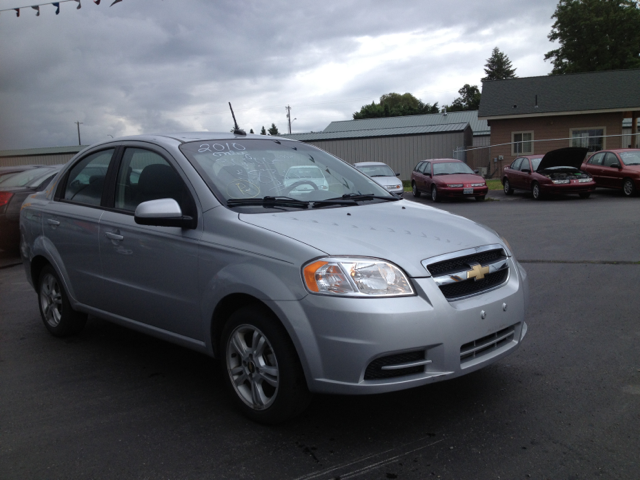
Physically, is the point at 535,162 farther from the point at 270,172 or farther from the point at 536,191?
the point at 270,172

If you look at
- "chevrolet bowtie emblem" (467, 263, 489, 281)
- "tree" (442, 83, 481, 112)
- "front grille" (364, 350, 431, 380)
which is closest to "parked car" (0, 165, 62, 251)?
"front grille" (364, 350, 431, 380)

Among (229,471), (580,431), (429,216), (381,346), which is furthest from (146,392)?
(580,431)

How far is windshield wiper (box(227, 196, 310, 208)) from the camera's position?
3703 mm

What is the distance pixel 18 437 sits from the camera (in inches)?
133

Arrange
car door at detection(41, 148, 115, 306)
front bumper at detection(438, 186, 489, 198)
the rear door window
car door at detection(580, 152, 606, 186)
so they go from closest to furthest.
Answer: car door at detection(41, 148, 115, 306) → the rear door window → front bumper at detection(438, 186, 489, 198) → car door at detection(580, 152, 606, 186)

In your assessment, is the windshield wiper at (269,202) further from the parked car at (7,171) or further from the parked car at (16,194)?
the parked car at (16,194)

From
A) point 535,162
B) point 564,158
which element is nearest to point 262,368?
point 564,158

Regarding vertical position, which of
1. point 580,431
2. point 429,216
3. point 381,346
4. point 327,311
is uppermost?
point 429,216

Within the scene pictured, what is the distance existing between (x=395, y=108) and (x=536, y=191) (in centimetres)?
6297

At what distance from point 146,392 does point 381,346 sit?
191cm

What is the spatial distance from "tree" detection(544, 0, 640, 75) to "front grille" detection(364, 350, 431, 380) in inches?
2318

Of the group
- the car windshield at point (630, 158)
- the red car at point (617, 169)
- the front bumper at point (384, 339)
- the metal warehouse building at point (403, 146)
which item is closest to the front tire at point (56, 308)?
the front bumper at point (384, 339)

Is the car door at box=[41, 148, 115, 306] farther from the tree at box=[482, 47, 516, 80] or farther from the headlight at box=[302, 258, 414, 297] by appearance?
the tree at box=[482, 47, 516, 80]

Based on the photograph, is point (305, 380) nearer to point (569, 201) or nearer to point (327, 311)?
point (327, 311)
